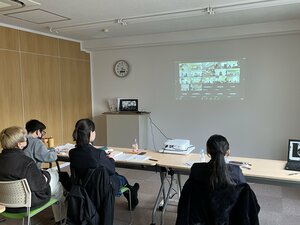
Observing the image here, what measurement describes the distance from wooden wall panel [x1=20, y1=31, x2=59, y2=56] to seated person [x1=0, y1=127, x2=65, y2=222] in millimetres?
2535

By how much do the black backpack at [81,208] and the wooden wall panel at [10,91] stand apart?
236 centimetres

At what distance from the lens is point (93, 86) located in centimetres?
605

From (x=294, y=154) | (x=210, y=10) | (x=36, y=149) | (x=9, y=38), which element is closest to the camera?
(x=294, y=154)

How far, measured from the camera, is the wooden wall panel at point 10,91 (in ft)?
13.5

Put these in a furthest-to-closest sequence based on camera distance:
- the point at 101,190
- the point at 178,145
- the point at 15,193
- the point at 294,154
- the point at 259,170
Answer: the point at 178,145 < the point at 294,154 < the point at 259,170 < the point at 101,190 < the point at 15,193

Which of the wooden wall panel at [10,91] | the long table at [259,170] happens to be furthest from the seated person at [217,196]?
the wooden wall panel at [10,91]

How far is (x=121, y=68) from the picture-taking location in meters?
5.71

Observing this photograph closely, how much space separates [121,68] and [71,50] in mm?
1032

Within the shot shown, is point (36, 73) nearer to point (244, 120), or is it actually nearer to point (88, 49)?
point (88, 49)

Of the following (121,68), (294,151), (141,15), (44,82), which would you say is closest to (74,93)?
(44,82)

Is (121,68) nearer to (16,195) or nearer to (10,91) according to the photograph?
(10,91)

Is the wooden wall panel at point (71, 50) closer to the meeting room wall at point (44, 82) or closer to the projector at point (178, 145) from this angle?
the meeting room wall at point (44, 82)

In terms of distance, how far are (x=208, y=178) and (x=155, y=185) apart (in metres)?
2.31

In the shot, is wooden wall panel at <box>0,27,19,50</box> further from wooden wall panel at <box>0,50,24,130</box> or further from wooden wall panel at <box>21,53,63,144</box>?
wooden wall panel at <box>21,53,63,144</box>
